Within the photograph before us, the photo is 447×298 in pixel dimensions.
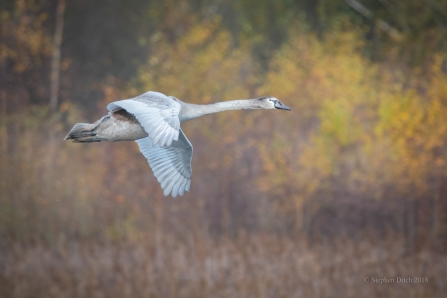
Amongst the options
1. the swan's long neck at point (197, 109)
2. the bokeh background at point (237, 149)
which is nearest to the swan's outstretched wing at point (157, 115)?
the swan's long neck at point (197, 109)

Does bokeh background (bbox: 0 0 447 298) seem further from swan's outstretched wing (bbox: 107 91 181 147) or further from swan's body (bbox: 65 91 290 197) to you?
swan's outstretched wing (bbox: 107 91 181 147)

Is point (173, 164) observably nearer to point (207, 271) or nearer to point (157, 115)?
point (157, 115)

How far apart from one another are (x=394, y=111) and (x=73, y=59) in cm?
1049

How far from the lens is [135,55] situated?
25.4 metres

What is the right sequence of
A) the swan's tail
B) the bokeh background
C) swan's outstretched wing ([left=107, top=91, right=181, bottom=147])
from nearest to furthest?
1. swan's outstretched wing ([left=107, top=91, right=181, bottom=147])
2. the swan's tail
3. the bokeh background

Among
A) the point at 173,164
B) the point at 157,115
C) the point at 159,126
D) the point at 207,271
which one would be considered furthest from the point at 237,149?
the point at 159,126

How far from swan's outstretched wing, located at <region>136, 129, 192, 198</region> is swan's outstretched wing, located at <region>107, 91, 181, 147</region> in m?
1.05

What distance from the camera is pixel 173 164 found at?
29.9ft

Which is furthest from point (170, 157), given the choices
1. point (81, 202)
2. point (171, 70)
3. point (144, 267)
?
point (171, 70)

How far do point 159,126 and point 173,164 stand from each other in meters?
1.90

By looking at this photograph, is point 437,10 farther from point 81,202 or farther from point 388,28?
point 81,202

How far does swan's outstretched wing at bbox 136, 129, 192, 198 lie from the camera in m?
8.93

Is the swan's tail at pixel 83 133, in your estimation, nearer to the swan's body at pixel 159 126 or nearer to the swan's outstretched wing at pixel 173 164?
the swan's body at pixel 159 126

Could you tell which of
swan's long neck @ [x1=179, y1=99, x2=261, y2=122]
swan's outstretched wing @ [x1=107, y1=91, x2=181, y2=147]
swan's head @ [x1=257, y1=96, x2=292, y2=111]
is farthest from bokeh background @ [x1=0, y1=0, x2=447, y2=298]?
swan's outstretched wing @ [x1=107, y1=91, x2=181, y2=147]
